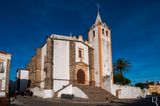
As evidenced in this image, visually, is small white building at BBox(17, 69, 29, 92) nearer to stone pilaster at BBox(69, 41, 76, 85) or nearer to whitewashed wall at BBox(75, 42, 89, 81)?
stone pilaster at BBox(69, 41, 76, 85)

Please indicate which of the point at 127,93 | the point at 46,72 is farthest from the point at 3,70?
the point at 127,93

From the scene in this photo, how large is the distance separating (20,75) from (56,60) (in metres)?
16.3

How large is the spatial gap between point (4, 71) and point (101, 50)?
62.6ft

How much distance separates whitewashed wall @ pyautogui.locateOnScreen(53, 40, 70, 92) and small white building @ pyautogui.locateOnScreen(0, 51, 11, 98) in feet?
27.5

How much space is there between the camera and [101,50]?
1534 inches

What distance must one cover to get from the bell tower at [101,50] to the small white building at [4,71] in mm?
17338

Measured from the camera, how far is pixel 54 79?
33594mm

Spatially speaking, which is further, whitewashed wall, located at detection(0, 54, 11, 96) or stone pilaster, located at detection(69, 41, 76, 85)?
stone pilaster, located at detection(69, 41, 76, 85)

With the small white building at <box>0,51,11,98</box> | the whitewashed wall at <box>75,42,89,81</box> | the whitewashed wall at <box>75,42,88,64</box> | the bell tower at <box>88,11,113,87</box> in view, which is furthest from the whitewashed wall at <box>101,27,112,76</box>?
the small white building at <box>0,51,11,98</box>

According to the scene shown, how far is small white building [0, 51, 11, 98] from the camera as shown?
26938mm

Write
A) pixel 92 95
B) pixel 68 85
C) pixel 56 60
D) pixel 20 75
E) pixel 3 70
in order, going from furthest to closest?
pixel 20 75 < pixel 56 60 < pixel 68 85 < pixel 92 95 < pixel 3 70

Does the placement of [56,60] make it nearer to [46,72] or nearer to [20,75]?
[46,72]

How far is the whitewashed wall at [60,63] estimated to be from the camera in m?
33.8

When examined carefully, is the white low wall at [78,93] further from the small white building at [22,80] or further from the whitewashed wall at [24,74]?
the whitewashed wall at [24,74]
